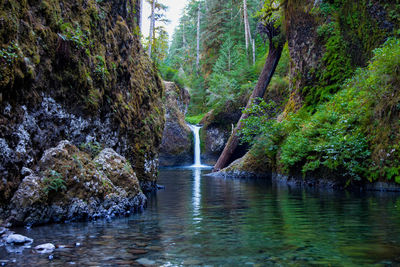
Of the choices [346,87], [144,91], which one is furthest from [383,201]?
[144,91]

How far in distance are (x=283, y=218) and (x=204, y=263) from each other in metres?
2.71

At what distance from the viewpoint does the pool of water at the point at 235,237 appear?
3.31m

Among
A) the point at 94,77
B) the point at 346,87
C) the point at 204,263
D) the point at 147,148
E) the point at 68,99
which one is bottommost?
the point at 204,263

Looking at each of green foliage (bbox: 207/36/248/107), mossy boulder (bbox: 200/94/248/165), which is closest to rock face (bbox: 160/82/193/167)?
mossy boulder (bbox: 200/94/248/165)

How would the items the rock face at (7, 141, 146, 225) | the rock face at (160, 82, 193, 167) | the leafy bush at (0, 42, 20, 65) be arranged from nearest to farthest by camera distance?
the leafy bush at (0, 42, 20, 65)
the rock face at (7, 141, 146, 225)
the rock face at (160, 82, 193, 167)

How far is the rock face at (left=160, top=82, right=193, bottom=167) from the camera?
29172mm

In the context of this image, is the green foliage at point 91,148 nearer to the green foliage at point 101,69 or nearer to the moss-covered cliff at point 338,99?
the green foliage at point 101,69

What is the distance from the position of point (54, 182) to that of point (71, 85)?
8.11ft

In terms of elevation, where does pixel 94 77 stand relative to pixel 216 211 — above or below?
above

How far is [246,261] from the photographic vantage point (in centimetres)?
326

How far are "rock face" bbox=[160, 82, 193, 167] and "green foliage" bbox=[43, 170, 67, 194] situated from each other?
2351 cm

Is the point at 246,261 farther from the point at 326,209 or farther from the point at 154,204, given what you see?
the point at 154,204

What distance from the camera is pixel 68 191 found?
549cm

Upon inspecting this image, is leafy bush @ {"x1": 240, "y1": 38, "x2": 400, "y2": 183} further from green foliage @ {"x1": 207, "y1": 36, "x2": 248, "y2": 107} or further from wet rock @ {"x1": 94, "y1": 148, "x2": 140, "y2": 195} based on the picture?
green foliage @ {"x1": 207, "y1": 36, "x2": 248, "y2": 107}
